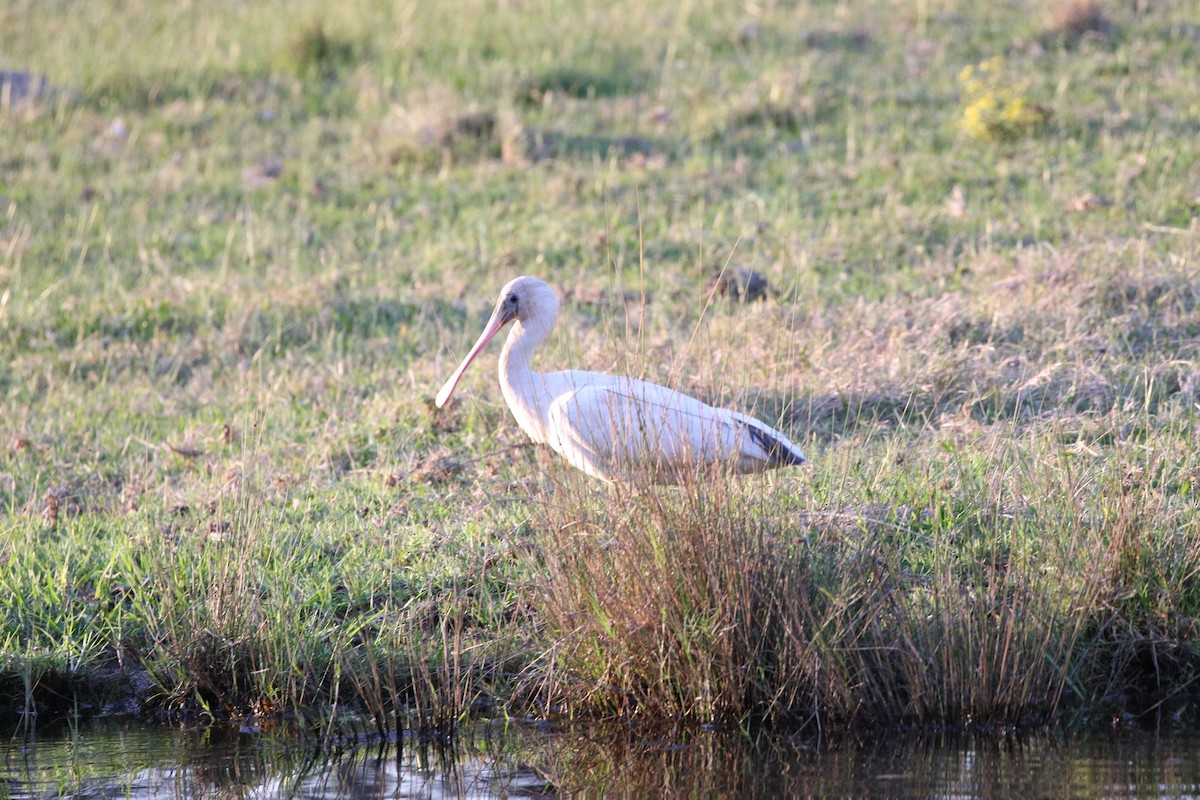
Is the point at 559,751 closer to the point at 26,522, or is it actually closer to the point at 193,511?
the point at 193,511

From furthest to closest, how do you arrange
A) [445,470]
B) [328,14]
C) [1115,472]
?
[328,14]
[445,470]
[1115,472]

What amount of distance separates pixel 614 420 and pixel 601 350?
9.49 feet

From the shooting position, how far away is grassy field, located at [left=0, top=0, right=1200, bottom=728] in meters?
4.82

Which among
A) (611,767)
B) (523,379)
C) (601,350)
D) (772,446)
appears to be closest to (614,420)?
(772,446)

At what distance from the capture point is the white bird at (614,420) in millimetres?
4797

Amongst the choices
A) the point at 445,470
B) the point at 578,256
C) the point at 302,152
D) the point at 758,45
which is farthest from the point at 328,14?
the point at 445,470

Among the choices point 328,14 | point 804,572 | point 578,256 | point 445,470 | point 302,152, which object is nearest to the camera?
point 804,572

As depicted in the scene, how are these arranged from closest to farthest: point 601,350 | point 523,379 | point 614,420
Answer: point 614,420
point 523,379
point 601,350

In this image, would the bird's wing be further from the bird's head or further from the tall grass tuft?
the bird's head

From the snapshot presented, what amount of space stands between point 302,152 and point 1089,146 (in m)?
6.38

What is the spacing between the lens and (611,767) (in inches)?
182

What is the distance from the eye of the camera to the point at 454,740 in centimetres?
498

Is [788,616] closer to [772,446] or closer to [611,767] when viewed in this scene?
[611,767]

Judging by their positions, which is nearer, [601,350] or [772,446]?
[772,446]
